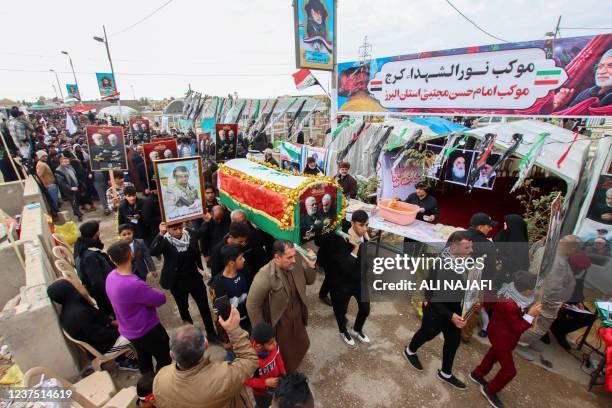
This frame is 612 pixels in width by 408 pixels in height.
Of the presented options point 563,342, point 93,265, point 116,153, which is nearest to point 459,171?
point 563,342

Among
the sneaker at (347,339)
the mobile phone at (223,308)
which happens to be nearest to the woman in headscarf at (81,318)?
the mobile phone at (223,308)

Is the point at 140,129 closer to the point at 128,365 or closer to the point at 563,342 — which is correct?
the point at 128,365

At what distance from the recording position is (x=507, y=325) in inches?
113

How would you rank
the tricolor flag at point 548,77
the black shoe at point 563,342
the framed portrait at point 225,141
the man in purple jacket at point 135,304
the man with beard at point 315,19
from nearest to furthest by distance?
the man in purple jacket at point 135,304 → the black shoe at point 563,342 → the tricolor flag at point 548,77 → the framed portrait at point 225,141 → the man with beard at point 315,19

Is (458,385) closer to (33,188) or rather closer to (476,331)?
(476,331)

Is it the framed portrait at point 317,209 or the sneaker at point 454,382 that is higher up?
the framed portrait at point 317,209

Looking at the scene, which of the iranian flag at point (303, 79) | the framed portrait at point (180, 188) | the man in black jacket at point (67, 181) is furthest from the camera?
the iranian flag at point (303, 79)

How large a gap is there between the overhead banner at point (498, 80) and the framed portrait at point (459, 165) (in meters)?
1.31

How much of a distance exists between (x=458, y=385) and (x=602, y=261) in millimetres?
3679

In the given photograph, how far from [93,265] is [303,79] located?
9.49 m

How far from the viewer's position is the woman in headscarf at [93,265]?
3.33m

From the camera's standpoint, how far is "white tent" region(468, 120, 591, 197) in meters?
5.02

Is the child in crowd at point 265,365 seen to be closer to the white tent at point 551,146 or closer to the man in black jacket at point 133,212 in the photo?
the man in black jacket at point 133,212

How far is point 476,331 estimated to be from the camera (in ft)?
13.9
